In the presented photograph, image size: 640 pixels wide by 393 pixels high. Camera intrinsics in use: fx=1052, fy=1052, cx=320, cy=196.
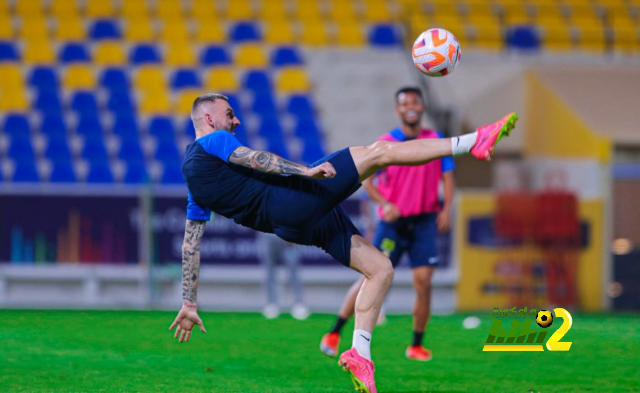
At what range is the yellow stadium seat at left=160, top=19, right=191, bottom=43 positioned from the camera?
1886 centimetres

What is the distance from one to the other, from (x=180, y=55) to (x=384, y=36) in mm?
3656

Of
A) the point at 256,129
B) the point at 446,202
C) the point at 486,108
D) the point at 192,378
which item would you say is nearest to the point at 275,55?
the point at 256,129

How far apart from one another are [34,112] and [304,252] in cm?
583

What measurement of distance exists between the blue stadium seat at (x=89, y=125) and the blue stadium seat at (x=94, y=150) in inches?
7.0

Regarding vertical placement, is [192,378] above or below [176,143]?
below

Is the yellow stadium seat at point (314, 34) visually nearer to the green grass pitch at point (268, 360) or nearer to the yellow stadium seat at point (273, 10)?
the yellow stadium seat at point (273, 10)

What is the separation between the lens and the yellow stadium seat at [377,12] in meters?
19.2

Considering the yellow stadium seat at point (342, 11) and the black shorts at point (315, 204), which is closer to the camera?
the black shorts at point (315, 204)

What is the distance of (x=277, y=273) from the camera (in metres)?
14.9

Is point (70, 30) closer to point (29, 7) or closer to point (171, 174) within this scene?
point (29, 7)

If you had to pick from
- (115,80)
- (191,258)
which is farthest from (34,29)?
(191,258)

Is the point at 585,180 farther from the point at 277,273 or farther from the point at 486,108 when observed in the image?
the point at 277,273

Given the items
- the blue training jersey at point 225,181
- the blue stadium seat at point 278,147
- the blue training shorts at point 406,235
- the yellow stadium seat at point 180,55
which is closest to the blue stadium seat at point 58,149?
the yellow stadium seat at point 180,55

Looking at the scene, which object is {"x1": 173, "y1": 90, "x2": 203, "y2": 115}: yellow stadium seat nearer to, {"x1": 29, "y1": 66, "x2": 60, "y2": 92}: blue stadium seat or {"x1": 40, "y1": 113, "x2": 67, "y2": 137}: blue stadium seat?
{"x1": 40, "y1": 113, "x2": 67, "y2": 137}: blue stadium seat
